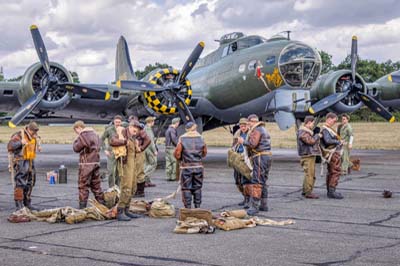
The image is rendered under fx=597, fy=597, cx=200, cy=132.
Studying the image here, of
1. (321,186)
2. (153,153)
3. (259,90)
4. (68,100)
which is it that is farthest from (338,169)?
(68,100)

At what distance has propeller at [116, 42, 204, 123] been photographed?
→ 786 inches

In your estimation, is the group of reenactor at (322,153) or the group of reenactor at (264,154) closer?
the group of reenactor at (264,154)

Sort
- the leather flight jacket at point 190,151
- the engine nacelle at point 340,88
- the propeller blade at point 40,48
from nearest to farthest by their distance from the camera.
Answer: the leather flight jacket at point 190,151 < the propeller blade at point 40,48 < the engine nacelle at point 340,88

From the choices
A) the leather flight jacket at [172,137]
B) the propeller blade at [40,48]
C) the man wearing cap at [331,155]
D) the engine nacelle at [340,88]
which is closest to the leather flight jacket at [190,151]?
the man wearing cap at [331,155]

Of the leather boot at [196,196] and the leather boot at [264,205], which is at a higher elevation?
the leather boot at [196,196]

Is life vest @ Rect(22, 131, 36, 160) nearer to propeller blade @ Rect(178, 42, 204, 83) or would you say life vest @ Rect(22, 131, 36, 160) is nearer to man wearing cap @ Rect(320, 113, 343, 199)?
man wearing cap @ Rect(320, 113, 343, 199)

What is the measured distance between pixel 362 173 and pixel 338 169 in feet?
20.4

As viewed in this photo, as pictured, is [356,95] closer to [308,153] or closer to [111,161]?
[308,153]

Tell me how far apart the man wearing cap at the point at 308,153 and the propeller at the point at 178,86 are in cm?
765

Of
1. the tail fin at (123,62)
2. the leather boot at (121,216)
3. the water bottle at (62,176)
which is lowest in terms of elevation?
the leather boot at (121,216)

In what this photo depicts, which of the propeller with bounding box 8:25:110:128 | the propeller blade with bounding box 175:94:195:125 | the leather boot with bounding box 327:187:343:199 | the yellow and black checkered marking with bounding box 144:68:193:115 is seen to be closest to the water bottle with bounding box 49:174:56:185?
the propeller with bounding box 8:25:110:128

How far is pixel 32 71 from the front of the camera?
19688 mm

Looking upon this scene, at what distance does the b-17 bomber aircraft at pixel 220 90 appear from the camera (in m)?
19.6

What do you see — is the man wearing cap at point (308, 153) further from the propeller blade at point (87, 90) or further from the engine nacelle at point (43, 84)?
the engine nacelle at point (43, 84)
